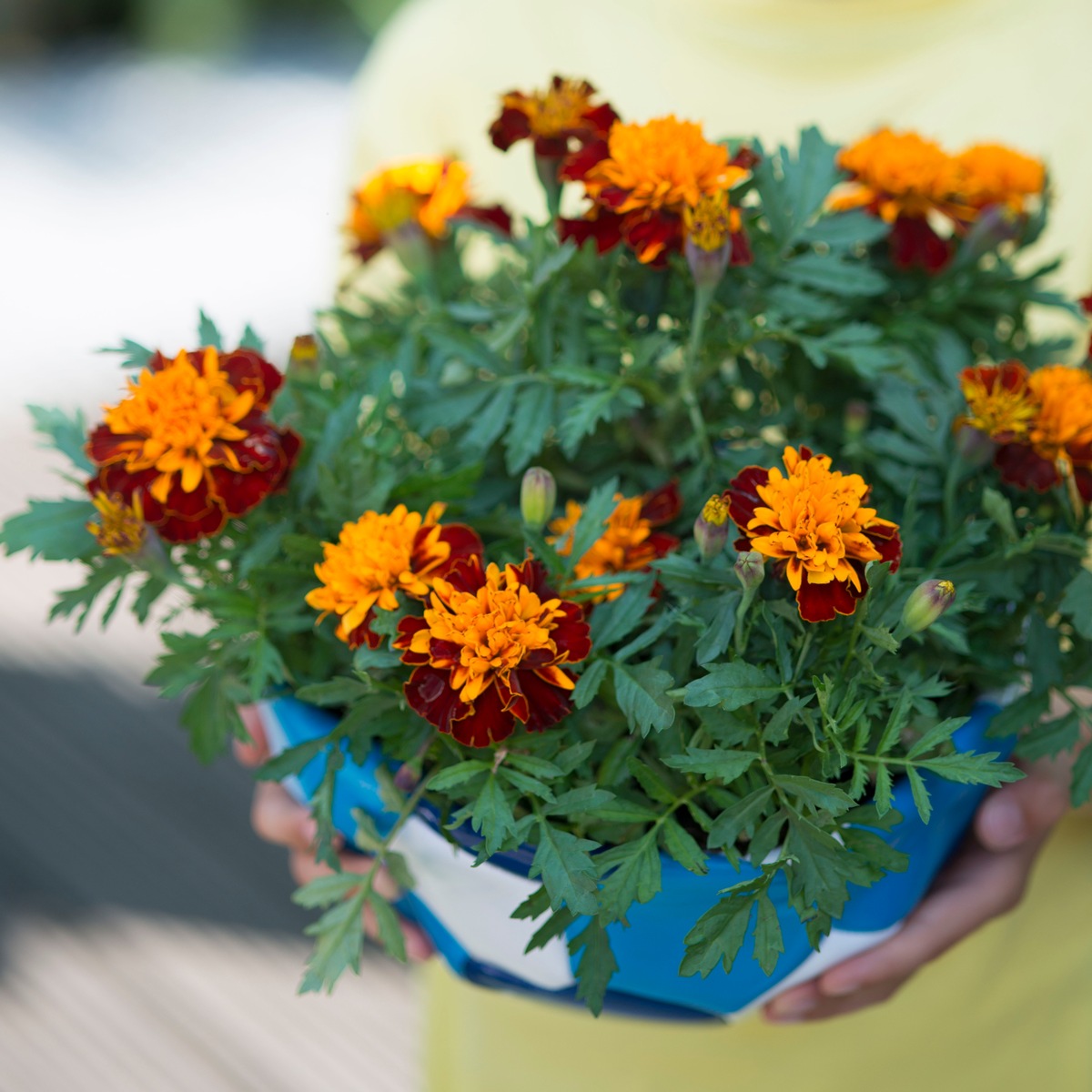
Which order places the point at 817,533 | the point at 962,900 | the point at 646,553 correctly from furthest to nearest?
the point at 962,900
the point at 646,553
the point at 817,533

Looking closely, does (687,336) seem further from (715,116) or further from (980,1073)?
(980,1073)

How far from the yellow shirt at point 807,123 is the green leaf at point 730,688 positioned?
1.50ft

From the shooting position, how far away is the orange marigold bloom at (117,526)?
517 millimetres

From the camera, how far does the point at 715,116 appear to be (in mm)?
974

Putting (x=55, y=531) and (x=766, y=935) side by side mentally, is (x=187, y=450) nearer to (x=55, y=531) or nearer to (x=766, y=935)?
(x=55, y=531)

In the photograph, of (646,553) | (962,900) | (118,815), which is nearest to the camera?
(646,553)

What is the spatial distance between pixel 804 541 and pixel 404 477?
0.69ft

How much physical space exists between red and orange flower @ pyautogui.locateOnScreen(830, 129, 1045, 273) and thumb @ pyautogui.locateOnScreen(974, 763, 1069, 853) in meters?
0.28

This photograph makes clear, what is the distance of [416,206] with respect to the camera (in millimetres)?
680

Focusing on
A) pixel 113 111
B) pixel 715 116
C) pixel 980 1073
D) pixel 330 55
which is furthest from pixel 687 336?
pixel 330 55

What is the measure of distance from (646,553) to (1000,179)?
307mm

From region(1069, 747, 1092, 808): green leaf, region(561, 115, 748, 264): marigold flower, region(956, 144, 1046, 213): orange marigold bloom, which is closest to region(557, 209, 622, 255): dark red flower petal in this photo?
region(561, 115, 748, 264): marigold flower

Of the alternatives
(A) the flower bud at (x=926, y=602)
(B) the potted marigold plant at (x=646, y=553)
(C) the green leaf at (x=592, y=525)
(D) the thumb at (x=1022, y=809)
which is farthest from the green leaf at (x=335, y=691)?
(D) the thumb at (x=1022, y=809)

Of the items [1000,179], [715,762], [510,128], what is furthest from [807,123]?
[715,762]
